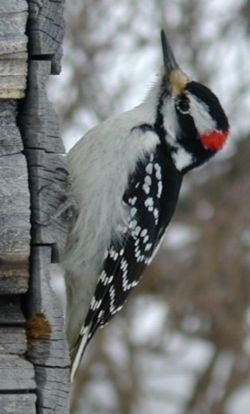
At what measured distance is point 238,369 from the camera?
24.0 feet

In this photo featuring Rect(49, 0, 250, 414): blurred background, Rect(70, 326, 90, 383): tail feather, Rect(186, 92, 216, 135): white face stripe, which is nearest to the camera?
Rect(70, 326, 90, 383): tail feather

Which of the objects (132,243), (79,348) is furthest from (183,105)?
(79,348)

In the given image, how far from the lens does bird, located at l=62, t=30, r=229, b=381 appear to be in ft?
13.6

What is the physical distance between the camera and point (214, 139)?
14.3 feet

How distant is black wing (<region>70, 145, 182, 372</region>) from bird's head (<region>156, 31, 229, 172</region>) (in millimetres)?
109

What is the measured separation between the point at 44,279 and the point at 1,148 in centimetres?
37

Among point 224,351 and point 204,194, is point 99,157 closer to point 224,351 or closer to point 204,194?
point 204,194

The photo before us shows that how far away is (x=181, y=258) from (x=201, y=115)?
9.31 ft

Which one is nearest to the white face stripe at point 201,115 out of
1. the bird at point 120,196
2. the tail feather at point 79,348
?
the bird at point 120,196

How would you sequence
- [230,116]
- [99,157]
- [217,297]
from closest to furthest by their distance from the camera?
[99,157] < [230,116] < [217,297]

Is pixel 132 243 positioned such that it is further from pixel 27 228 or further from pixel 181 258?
pixel 181 258

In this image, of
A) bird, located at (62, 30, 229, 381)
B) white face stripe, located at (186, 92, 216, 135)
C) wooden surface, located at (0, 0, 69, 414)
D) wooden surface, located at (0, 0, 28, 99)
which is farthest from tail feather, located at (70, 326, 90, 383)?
wooden surface, located at (0, 0, 28, 99)

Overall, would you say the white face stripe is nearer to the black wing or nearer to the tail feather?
the black wing

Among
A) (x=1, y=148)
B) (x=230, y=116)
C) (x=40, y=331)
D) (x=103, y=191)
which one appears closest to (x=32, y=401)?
(x=40, y=331)
